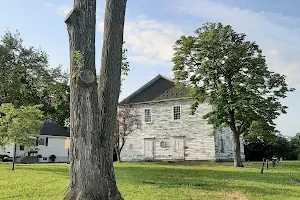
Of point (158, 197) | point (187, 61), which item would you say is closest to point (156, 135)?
point (187, 61)

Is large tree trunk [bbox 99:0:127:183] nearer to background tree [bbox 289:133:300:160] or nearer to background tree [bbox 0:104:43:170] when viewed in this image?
background tree [bbox 0:104:43:170]

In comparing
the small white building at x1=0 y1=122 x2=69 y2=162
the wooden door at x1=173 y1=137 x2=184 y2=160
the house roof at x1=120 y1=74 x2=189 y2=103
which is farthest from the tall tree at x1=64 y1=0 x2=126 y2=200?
the small white building at x1=0 y1=122 x2=69 y2=162

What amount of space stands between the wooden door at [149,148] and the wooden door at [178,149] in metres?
2.55

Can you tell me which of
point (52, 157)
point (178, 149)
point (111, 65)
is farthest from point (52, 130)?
point (111, 65)

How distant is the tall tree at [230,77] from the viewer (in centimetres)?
2528

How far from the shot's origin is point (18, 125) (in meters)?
20.2

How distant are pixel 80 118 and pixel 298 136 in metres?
45.2

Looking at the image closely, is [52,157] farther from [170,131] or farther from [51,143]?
[170,131]

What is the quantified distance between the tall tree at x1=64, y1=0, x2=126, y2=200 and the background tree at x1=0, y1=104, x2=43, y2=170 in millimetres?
14772

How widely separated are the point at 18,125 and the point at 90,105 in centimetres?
1508

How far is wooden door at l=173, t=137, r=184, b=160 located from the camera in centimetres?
3369

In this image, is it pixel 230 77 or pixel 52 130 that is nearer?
pixel 230 77

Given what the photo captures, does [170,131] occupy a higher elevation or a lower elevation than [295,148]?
higher

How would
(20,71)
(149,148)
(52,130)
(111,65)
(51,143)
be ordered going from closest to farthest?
(111,65), (20,71), (149,148), (51,143), (52,130)
